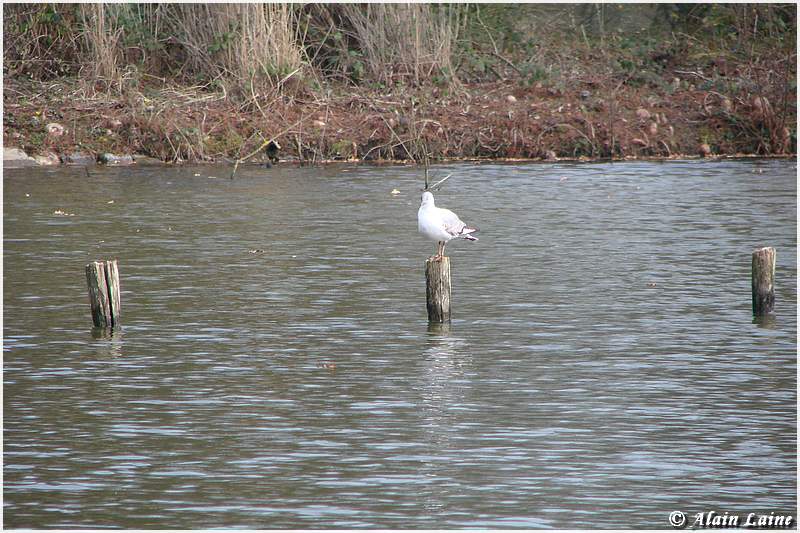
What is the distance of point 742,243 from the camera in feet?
64.5

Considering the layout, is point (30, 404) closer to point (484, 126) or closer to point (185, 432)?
point (185, 432)

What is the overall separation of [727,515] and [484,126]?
→ 23.2 meters

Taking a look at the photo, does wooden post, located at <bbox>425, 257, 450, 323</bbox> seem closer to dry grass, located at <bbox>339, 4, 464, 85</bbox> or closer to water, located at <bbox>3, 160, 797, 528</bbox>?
water, located at <bbox>3, 160, 797, 528</bbox>

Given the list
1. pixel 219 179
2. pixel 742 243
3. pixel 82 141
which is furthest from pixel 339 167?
pixel 742 243

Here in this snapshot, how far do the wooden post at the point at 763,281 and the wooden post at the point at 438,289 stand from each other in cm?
294

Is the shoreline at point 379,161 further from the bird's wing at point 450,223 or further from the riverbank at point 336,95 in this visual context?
the bird's wing at point 450,223

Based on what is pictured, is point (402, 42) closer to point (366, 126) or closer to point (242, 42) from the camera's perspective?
point (366, 126)

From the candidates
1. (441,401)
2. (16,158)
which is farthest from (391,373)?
(16,158)

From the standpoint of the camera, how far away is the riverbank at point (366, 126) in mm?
30781

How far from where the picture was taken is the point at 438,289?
13.9 metres

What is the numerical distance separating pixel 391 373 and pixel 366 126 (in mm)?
19506

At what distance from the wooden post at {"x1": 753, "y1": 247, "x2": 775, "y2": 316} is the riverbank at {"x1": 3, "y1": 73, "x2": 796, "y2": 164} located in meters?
16.8

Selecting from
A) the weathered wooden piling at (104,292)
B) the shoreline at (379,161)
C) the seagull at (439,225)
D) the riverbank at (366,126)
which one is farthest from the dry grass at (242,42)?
the weathered wooden piling at (104,292)

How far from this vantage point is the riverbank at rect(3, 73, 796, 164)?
3078 cm
